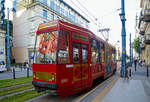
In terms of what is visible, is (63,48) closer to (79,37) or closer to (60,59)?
(60,59)

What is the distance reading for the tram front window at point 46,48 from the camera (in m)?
5.14

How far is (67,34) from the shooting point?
5.55 m

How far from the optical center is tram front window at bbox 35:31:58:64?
203 inches

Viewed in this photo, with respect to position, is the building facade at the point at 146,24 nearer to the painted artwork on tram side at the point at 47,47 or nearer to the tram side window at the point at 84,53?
the tram side window at the point at 84,53

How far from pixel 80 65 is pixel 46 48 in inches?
74.1

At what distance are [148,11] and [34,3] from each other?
968 inches

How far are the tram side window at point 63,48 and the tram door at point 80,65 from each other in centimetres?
48

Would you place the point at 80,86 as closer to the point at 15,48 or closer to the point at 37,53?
the point at 37,53

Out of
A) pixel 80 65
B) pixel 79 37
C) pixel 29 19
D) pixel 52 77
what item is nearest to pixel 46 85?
pixel 52 77

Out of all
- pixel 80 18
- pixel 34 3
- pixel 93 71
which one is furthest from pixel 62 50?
pixel 80 18

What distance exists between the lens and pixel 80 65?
6.06 metres

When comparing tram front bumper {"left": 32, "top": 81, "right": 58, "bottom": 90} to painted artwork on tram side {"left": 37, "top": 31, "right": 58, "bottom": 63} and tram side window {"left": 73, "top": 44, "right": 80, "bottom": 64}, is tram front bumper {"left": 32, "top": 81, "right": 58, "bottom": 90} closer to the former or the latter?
painted artwork on tram side {"left": 37, "top": 31, "right": 58, "bottom": 63}

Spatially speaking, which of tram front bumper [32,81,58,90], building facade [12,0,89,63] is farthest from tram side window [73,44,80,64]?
building facade [12,0,89,63]

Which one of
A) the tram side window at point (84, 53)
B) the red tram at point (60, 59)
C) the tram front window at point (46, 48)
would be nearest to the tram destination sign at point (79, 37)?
the red tram at point (60, 59)
